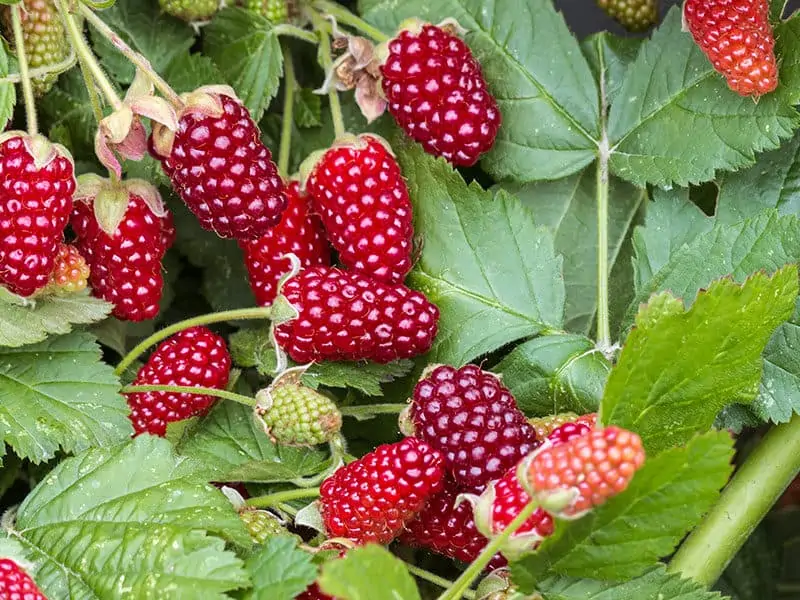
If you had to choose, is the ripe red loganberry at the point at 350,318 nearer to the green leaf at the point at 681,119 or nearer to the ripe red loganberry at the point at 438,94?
the ripe red loganberry at the point at 438,94

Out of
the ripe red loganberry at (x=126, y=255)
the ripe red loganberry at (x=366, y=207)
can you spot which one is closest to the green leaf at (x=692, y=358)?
the ripe red loganberry at (x=366, y=207)

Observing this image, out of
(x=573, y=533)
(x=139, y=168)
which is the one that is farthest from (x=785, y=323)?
(x=139, y=168)

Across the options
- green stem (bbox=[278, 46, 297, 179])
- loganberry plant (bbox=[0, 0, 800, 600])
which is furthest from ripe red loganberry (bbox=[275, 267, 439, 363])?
green stem (bbox=[278, 46, 297, 179])

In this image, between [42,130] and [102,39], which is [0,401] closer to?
[42,130]

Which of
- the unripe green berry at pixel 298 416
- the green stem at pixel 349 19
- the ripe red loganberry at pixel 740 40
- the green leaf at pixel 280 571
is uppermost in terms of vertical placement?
the ripe red loganberry at pixel 740 40

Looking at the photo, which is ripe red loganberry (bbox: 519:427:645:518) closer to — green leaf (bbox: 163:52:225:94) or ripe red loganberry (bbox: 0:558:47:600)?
ripe red loganberry (bbox: 0:558:47:600)

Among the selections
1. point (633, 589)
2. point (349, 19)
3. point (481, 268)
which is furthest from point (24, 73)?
point (633, 589)

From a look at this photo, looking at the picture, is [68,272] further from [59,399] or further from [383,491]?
[383,491]
